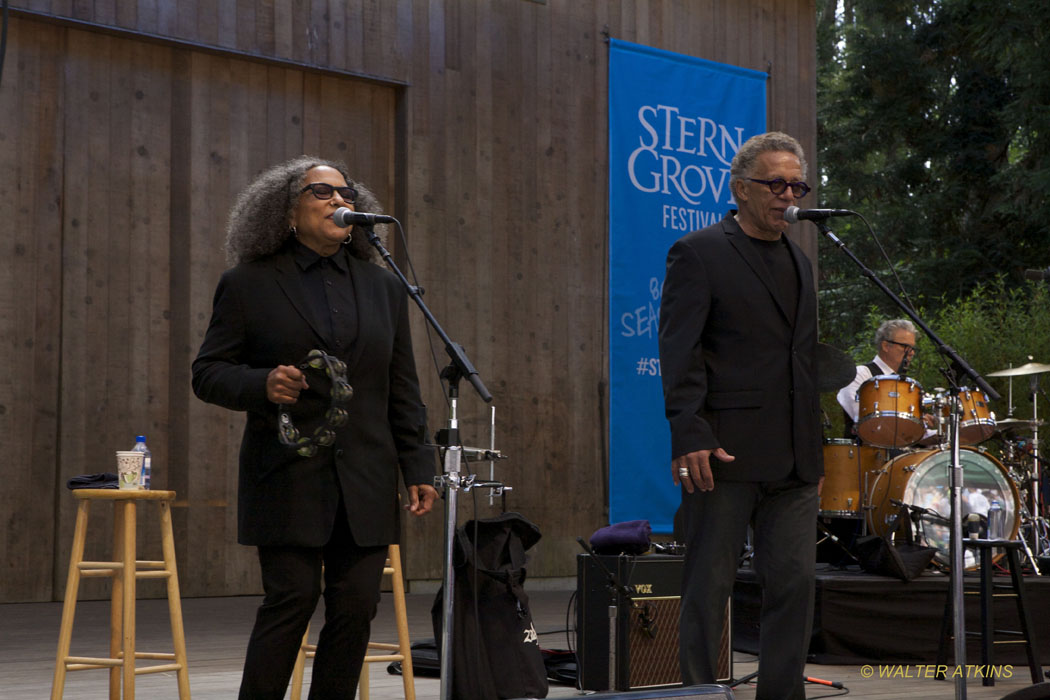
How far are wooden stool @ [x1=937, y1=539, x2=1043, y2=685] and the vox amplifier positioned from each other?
3.63ft

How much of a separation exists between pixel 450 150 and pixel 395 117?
0.39 m

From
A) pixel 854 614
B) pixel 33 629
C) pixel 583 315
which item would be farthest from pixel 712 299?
pixel 583 315

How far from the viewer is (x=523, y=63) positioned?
822 centimetres

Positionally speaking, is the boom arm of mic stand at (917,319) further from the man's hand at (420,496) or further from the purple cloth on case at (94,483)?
the purple cloth on case at (94,483)

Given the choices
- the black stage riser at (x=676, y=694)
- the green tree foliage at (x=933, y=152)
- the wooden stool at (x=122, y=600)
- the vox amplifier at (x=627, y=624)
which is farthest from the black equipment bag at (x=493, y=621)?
the green tree foliage at (x=933, y=152)

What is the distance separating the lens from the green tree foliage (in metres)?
14.8

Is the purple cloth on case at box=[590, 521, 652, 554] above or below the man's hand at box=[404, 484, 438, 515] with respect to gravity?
below

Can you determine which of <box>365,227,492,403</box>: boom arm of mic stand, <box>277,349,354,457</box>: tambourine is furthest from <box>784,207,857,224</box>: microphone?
<box>277,349,354,457</box>: tambourine

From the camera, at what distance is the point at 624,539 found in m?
4.62

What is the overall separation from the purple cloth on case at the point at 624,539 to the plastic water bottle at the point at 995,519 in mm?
2675

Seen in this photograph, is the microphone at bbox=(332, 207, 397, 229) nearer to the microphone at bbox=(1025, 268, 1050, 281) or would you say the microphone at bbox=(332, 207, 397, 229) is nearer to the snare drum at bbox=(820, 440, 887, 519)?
the microphone at bbox=(1025, 268, 1050, 281)

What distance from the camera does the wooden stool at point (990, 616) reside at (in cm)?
493

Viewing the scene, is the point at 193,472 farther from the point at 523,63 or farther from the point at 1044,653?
the point at 1044,653

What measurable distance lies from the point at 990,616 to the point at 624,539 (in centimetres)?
153
